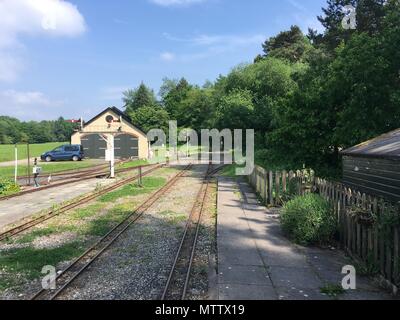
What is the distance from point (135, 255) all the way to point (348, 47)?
14616mm

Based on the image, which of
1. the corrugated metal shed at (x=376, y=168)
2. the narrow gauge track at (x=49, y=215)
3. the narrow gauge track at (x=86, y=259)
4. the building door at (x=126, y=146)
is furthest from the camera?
the building door at (x=126, y=146)

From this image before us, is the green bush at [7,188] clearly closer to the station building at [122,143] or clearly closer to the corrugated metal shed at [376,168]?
the corrugated metal shed at [376,168]

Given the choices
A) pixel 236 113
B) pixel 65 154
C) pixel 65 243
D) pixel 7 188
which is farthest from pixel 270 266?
pixel 65 154

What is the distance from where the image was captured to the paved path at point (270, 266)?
21.9 ft

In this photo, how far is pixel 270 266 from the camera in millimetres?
8164

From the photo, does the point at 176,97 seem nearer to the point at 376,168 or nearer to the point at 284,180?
the point at 284,180

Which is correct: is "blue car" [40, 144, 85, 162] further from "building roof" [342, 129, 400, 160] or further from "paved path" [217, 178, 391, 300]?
"building roof" [342, 129, 400, 160]

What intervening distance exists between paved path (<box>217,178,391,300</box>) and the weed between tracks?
11.3ft

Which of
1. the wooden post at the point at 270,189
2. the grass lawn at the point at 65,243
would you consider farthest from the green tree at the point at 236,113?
the wooden post at the point at 270,189

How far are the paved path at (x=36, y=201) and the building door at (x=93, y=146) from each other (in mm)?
26533

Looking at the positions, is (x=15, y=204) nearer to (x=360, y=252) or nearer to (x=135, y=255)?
(x=135, y=255)

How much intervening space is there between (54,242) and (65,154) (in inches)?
1450

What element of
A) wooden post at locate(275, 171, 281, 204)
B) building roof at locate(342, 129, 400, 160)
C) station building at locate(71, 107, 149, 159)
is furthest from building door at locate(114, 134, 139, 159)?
building roof at locate(342, 129, 400, 160)
